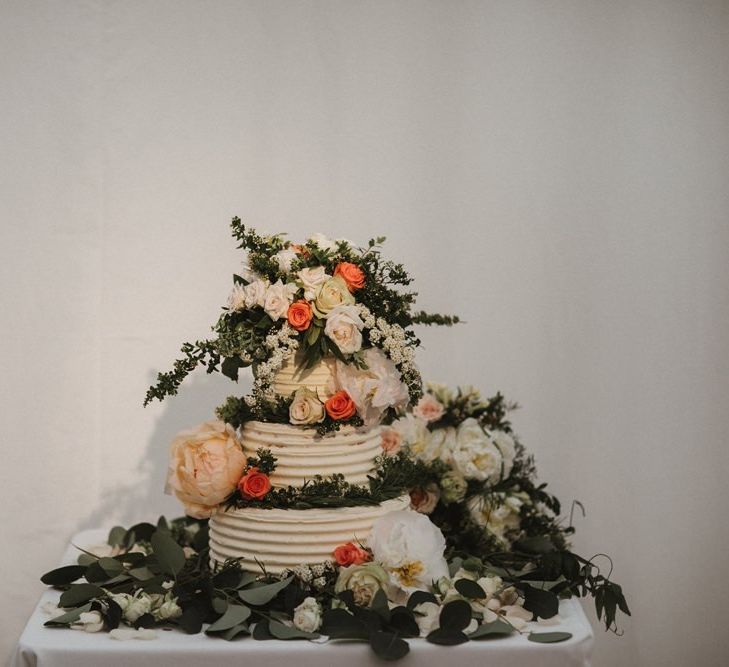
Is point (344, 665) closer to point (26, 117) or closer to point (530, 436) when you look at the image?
point (530, 436)

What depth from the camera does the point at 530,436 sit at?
4.02 m

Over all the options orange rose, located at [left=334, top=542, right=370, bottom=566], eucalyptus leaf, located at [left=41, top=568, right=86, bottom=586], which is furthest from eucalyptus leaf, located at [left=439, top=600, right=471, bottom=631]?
eucalyptus leaf, located at [left=41, top=568, right=86, bottom=586]

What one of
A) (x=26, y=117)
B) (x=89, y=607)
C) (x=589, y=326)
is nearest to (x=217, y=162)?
(x=26, y=117)

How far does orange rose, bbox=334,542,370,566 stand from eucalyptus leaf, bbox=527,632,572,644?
0.37 meters

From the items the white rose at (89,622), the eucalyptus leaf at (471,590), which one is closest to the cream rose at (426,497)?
the eucalyptus leaf at (471,590)

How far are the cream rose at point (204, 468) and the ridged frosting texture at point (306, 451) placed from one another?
65mm

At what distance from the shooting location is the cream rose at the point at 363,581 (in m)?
1.96

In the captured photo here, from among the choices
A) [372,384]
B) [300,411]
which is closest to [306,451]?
[300,411]

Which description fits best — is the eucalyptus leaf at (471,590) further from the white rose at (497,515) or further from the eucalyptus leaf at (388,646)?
the white rose at (497,515)

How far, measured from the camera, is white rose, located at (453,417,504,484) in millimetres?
2547

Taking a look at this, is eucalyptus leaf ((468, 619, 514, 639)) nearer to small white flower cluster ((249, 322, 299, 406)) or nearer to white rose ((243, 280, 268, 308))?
small white flower cluster ((249, 322, 299, 406))

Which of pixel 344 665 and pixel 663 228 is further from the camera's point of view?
pixel 663 228

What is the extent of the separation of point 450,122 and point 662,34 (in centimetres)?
89

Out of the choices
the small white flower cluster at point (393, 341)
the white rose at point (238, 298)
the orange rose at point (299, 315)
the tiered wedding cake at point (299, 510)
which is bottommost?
the tiered wedding cake at point (299, 510)
